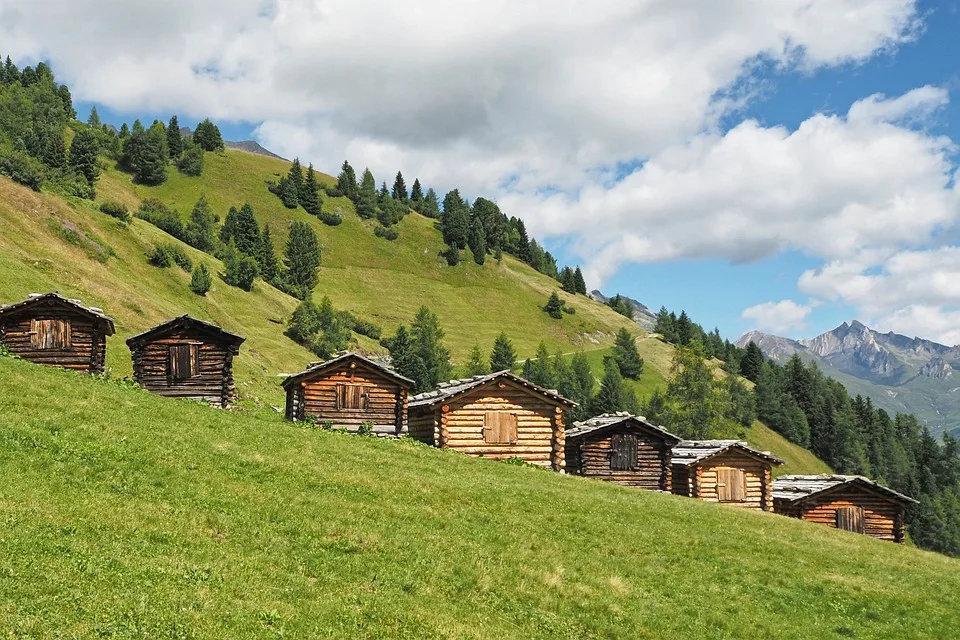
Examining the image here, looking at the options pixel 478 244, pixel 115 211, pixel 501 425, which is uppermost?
pixel 478 244

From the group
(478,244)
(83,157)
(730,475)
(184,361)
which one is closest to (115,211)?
(83,157)

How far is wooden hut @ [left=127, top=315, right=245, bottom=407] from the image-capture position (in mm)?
43375

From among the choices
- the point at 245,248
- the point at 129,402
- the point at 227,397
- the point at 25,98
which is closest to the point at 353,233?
the point at 245,248

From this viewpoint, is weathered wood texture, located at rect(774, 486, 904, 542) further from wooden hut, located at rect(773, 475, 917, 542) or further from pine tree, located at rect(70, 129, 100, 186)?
pine tree, located at rect(70, 129, 100, 186)

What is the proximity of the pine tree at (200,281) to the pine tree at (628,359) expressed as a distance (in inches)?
3278

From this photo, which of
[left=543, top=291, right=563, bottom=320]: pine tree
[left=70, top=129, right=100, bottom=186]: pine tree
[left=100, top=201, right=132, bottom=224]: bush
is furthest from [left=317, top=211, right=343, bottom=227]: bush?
[left=100, top=201, right=132, bottom=224]: bush

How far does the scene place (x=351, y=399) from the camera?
4338 cm

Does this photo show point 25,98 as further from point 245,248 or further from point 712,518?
point 712,518

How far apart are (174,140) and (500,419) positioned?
17308cm

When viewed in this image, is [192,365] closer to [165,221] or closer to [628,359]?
[165,221]

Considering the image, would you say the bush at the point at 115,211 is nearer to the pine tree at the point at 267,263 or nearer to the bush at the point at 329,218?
the pine tree at the point at 267,263

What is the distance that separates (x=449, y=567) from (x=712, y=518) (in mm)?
16388

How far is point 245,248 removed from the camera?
5295 inches

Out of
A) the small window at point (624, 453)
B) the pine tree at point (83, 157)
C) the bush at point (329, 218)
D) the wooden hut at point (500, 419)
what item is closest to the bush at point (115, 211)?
the pine tree at point (83, 157)
